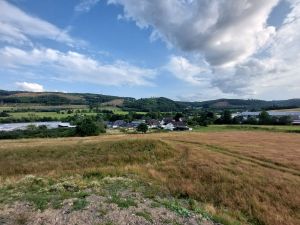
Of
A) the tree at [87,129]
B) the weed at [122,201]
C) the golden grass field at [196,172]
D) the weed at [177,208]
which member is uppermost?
the weed at [122,201]

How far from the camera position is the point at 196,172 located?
23188 mm

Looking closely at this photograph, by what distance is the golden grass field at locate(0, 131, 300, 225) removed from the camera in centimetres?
1605

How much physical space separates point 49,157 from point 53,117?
136 meters

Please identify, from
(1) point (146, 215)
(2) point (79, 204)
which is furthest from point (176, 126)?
(1) point (146, 215)

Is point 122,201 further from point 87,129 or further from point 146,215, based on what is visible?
point 87,129

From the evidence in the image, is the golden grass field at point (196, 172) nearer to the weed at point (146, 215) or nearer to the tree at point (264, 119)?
the weed at point (146, 215)

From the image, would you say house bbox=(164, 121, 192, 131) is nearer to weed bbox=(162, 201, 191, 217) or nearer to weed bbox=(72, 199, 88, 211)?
weed bbox=(162, 201, 191, 217)

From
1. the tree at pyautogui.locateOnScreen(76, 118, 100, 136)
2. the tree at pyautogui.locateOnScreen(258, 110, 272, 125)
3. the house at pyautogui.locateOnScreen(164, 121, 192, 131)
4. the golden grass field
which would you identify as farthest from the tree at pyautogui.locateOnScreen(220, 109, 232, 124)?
the golden grass field

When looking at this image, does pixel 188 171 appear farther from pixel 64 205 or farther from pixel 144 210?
pixel 64 205

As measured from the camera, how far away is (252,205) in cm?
1633

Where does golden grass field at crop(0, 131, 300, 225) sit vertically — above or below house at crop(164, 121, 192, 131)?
above

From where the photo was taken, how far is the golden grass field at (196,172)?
1605 centimetres

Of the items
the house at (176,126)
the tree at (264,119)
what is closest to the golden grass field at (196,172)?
the house at (176,126)

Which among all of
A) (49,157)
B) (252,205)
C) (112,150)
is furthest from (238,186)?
(49,157)
